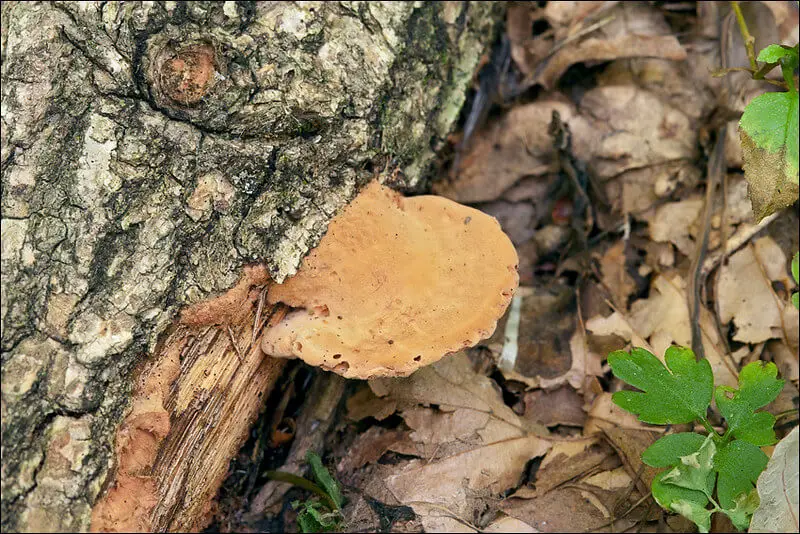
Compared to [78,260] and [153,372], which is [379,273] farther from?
[78,260]

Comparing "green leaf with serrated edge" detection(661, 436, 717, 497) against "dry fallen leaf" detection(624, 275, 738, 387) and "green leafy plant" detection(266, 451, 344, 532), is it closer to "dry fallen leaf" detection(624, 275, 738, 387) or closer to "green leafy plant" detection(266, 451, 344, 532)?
"dry fallen leaf" detection(624, 275, 738, 387)

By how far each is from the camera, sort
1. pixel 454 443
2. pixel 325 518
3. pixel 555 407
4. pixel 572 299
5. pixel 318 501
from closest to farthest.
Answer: pixel 325 518 < pixel 318 501 < pixel 454 443 < pixel 555 407 < pixel 572 299

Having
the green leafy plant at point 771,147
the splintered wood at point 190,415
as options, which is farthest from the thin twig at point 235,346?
the green leafy plant at point 771,147

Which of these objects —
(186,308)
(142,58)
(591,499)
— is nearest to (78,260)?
(186,308)

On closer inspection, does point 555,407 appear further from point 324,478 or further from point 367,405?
point 324,478

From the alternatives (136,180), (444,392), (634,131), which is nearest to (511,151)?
(634,131)

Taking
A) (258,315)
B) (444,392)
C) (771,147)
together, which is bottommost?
(444,392)

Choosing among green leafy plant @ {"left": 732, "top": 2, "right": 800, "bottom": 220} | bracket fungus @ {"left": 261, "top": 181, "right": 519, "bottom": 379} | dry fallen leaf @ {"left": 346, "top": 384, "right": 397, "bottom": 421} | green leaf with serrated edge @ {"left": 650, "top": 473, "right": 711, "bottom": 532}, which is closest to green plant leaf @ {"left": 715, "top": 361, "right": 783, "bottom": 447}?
green leaf with serrated edge @ {"left": 650, "top": 473, "right": 711, "bottom": 532}
